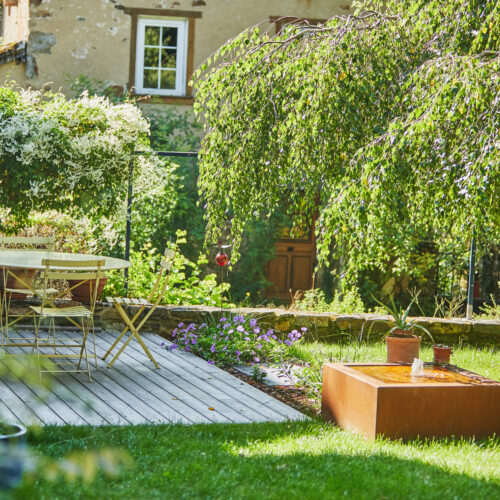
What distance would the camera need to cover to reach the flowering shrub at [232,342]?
20.4ft

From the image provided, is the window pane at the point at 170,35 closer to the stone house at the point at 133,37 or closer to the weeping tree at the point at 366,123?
the stone house at the point at 133,37

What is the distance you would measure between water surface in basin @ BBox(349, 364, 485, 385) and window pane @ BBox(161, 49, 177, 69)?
7864mm

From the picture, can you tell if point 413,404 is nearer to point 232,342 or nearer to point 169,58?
point 232,342

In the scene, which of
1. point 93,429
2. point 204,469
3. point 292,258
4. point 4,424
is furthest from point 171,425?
point 292,258

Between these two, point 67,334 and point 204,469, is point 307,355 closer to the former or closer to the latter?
point 67,334

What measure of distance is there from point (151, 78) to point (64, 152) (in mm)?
4834

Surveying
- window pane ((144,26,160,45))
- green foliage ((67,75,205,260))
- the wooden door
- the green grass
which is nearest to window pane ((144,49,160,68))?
window pane ((144,26,160,45))

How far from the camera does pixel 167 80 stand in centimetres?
1138

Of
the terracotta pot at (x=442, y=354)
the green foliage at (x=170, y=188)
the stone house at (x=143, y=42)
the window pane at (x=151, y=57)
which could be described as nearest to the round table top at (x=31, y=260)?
the terracotta pot at (x=442, y=354)

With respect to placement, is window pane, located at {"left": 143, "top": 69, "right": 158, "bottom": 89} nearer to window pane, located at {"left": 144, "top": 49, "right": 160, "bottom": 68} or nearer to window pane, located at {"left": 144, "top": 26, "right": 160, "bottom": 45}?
window pane, located at {"left": 144, "top": 49, "right": 160, "bottom": 68}

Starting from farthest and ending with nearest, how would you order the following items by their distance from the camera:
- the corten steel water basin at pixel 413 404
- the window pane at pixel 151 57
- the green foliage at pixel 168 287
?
the window pane at pixel 151 57 < the green foliage at pixel 168 287 < the corten steel water basin at pixel 413 404

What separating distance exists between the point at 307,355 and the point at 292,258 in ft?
17.7

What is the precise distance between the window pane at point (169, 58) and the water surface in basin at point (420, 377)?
786cm

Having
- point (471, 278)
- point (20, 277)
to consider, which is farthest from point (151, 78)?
point (471, 278)
